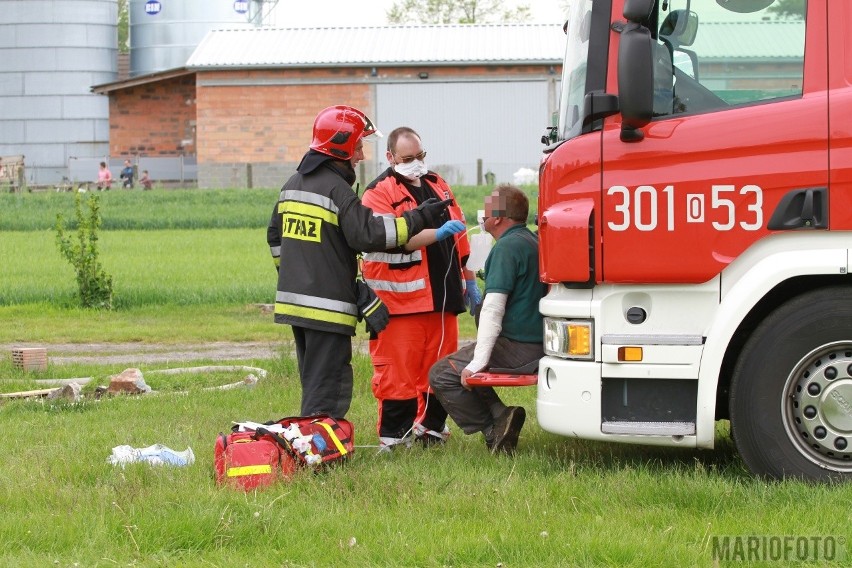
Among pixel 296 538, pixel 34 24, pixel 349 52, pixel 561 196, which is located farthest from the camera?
pixel 34 24

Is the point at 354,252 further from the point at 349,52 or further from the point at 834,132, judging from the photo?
the point at 349,52

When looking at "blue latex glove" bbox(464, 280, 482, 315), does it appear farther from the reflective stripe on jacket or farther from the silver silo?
the silver silo

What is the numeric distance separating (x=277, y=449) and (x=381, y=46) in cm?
4083

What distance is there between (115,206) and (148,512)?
91.6 ft

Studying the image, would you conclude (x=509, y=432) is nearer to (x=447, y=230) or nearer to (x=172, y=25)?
(x=447, y=230)

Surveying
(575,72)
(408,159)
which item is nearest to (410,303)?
(408,159)

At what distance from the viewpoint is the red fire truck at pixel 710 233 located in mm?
6082

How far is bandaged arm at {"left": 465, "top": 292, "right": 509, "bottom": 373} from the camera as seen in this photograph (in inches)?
282

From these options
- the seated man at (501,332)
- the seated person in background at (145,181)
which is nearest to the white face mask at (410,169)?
the seated man at (501,332)

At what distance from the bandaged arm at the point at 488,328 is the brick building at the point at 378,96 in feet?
119

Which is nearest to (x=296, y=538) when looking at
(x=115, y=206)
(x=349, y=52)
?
(x=115, y=206)

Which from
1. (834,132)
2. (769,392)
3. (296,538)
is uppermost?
(834,132)

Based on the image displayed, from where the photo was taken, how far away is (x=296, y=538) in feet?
18.6

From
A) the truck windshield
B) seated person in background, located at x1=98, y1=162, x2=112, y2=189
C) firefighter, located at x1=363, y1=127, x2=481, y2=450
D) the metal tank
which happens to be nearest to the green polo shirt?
firefighter, located at x1=363, y1=127, x2=481, y2=450
